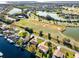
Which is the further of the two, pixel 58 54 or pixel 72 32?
pixel 72 32

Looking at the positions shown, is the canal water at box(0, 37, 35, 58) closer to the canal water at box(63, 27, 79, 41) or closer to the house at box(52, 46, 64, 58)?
the house at box(52, 46, 64, 58)

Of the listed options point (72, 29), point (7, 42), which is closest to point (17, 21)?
point (7, 42)

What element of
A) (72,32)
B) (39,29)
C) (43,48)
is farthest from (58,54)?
(39,29)

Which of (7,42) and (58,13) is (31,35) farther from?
(58,13)

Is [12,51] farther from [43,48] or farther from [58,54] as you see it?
[58,54]

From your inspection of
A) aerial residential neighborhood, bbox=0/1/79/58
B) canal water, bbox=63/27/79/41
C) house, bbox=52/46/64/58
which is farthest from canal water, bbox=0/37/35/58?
canal water, bbox=63/27/79/41

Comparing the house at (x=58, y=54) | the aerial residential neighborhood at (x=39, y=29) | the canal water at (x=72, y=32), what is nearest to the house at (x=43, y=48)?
the aerial residential neighborhood at (x=39, y=29)

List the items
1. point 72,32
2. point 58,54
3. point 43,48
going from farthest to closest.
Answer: point 72,32, point 43,48, point 58,54
